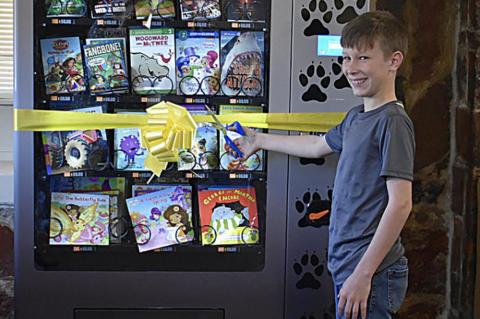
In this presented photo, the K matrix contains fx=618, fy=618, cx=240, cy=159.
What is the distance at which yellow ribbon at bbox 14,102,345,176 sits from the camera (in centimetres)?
204

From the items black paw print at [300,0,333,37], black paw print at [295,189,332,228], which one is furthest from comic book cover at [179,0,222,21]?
black paw print at [295,189,332,228]

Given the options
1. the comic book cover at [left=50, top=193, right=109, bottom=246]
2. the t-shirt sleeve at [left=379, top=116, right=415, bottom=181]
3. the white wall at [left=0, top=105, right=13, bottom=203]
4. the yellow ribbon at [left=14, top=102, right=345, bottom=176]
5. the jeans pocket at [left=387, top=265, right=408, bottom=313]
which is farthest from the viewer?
the white wall at [left=0, top=105, right=13, bottom=203]

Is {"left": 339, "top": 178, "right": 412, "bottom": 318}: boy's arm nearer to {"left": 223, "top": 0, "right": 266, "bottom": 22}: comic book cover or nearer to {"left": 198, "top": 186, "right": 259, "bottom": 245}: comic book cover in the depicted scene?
{"left": 198, "top": 186, "right": 259, "bottom": 245}: comic book cover

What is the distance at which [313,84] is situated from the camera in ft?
6.91

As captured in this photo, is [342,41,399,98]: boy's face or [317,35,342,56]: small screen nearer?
[342,41,399,98]: boy's face

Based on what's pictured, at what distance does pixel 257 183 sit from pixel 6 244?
119 cm

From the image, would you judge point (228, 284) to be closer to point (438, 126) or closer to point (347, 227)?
point (347, 227)

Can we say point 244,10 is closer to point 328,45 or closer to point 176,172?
point 328,45

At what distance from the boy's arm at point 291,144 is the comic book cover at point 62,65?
24.1 inches

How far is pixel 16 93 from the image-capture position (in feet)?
6.66

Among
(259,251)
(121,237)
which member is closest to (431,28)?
(259,251)

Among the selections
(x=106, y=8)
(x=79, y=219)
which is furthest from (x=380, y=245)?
(x=106, y=8)

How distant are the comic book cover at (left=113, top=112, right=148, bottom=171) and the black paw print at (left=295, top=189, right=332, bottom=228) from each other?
0.57 meters

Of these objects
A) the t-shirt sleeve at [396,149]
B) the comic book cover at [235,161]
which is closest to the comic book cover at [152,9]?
the comic book cover at [235,161]
